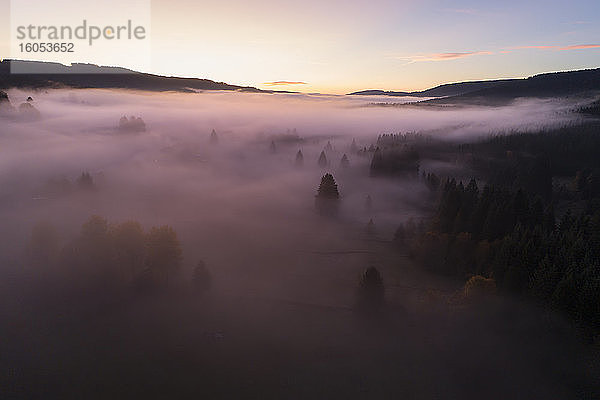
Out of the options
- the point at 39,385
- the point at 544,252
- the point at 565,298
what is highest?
the point at 544,252

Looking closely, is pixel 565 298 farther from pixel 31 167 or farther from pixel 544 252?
pixel 31 167

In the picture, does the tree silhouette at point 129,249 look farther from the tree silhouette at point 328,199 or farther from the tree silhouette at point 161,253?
the tree silhouette at point 328,199

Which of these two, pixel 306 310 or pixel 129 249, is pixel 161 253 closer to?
pixel 129 249

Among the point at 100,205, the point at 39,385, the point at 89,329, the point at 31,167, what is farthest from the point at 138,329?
the point at 31,167

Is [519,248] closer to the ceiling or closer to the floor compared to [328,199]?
closer to the floor

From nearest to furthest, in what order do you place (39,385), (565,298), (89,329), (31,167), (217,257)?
(39,385), (565,298), (89,329), (217,257), (31,167)

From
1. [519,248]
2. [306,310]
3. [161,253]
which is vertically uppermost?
[519,248]

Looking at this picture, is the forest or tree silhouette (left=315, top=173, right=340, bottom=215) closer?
the forest

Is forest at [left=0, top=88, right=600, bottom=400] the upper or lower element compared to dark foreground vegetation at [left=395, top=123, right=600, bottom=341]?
lower

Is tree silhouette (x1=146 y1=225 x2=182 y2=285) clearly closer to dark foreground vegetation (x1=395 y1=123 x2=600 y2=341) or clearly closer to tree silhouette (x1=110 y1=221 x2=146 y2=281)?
tree silhouette (x1=110 y1=221 x2=146 y2=281)

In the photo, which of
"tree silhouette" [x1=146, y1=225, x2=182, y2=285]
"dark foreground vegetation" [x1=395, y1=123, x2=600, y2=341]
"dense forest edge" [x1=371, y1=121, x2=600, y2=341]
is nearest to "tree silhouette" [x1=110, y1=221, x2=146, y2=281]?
"tree silhouette" [x1=146, y1=225, x2=182, y2=285]

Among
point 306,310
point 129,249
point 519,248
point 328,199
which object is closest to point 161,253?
point 129,249
